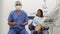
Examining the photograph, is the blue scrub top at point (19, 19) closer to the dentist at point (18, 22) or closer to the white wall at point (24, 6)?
the dentist at point (18, 22)

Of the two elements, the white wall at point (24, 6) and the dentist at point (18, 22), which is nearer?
the dentist at point (18, 22)

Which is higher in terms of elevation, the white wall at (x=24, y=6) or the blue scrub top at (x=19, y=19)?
the white wall at (x=24, y=6)

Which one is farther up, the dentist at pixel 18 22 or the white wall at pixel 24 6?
the white wall at pixel 24 6

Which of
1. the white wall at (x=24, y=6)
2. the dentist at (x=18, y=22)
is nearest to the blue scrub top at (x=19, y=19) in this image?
the dentist at (x=18, y=22)

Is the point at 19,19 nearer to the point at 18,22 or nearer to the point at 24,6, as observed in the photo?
the point at 18,22

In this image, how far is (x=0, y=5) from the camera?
5.14m

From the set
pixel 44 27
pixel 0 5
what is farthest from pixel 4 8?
pixel 44 27

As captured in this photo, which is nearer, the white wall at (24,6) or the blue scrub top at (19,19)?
the blue scrub top at (19,19)

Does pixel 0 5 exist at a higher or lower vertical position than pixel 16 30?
higher

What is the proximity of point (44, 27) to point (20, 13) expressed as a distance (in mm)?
631

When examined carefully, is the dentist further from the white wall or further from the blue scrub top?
the white wall

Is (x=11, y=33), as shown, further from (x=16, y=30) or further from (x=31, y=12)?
(x=31, y=12)

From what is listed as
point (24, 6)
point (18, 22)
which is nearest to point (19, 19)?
point (18, 22)

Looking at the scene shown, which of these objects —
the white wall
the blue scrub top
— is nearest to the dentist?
the blue scrub top
